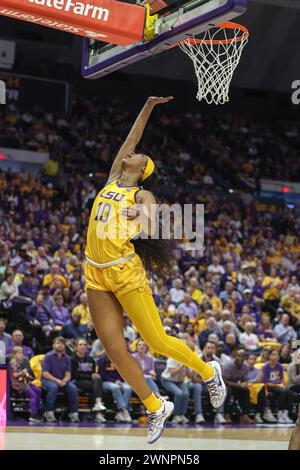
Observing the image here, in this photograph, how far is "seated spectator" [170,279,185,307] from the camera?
53.1 feet

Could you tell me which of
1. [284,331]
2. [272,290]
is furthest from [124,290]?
[272,290]

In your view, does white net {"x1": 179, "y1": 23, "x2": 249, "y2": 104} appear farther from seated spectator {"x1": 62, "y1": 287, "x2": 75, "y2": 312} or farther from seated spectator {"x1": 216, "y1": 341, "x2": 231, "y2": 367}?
seated spectator {"x1": 62, "y1": 287, "x2": 75, "y2": 312}

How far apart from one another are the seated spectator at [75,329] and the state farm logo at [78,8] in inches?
270

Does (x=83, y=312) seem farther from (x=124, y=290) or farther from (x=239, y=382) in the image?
(x=124, y=290)

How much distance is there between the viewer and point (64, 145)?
2403 centimetres

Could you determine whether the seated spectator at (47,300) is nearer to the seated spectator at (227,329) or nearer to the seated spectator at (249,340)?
the seated spectator at (227,329)

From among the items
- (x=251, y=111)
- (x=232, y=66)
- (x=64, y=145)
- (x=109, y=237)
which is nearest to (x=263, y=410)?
(x=232, y=66)

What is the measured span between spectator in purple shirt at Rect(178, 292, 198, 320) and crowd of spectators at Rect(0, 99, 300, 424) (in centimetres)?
3

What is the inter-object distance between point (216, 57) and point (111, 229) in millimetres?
3002

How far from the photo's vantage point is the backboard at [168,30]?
22.7ft

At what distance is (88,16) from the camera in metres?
7.46

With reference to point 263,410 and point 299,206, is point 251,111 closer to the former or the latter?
point 299,206

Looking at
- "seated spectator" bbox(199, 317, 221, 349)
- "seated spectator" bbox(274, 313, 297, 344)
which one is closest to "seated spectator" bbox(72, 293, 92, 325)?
"seated spectator" bbox(199, 317, 221, 349)

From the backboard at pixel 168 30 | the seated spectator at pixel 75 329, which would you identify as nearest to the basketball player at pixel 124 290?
the backboard at pixel 168 30
